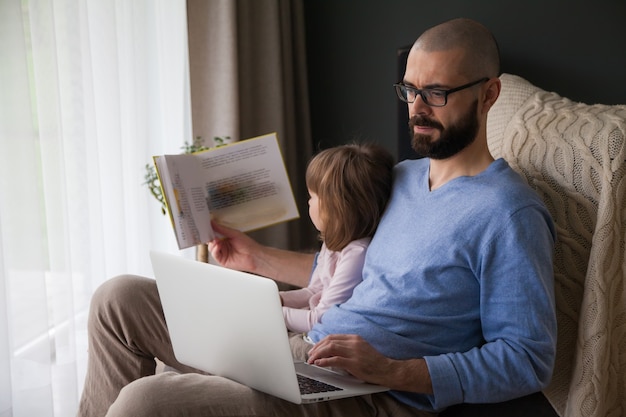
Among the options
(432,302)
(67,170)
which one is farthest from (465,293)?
(67,170)

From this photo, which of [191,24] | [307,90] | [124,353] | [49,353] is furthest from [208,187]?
[307,90]

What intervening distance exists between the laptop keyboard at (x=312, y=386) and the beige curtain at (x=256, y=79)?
1.41 m

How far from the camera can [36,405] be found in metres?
1.90

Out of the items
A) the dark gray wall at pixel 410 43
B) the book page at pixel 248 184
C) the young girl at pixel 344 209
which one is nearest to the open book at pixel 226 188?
the book page at pixel 248 184

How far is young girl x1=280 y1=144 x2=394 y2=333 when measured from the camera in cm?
167

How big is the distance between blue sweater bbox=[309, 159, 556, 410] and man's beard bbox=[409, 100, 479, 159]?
0.07 metres

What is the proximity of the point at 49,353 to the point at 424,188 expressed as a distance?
106 centimetres

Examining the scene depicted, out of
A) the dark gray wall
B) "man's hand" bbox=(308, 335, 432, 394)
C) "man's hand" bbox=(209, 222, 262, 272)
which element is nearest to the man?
"man's hand" bbox=(308, 335, 432, 394)

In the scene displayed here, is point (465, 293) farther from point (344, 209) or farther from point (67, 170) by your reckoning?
point (67, 170)

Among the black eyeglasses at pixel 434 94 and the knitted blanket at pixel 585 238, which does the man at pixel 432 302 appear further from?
the knitted blanket at pixel 585 238

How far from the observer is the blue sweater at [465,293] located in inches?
51.0

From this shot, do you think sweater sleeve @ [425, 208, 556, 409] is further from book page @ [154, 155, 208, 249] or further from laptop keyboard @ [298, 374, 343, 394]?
book page @ [154, 155, 208, 249]

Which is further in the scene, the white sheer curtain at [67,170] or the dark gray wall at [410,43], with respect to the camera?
the dark gray wall at [410,43]

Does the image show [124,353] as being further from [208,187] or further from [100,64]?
[100,64]
